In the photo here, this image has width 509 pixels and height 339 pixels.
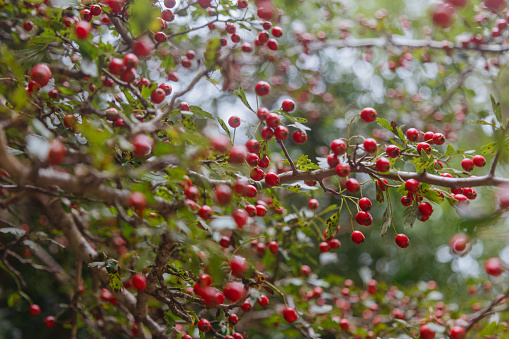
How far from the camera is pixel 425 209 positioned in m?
1.37

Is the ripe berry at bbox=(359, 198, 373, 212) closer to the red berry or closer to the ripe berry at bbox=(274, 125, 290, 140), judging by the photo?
the ripe berry at bbox=(274, 125, 290, 140)

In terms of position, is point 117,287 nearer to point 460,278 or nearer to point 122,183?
point 122,183

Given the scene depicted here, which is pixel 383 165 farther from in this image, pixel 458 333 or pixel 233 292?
pixel 458 333

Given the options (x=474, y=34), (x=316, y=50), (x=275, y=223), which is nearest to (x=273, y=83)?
(x=316, y=50)

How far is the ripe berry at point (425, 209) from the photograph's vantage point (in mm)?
1367

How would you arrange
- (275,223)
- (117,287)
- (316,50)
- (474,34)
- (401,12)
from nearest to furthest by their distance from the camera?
(117,287)
(275,223)
(474,34)
(316,50)
(401,12)

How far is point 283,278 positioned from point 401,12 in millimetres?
4709

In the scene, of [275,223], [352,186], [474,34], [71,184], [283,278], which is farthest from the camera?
[474,34]

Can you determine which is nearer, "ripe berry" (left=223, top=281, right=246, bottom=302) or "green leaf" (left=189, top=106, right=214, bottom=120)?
"ripe berry" (left=223, top=281, right=246, bottom=302)

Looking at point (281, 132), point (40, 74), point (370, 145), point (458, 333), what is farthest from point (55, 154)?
point (458, 333)

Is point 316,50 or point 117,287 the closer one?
point 117,287

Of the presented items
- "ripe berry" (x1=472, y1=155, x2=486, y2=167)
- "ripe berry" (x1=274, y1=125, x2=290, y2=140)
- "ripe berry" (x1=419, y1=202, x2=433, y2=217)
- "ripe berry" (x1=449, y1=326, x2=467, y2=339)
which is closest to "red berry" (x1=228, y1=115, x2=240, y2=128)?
"ripe berry" (x1=274, y1=125, x2=290, y2=140)

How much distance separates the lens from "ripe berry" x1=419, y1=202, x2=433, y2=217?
1.37 m

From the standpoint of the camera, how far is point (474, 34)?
121 inches
